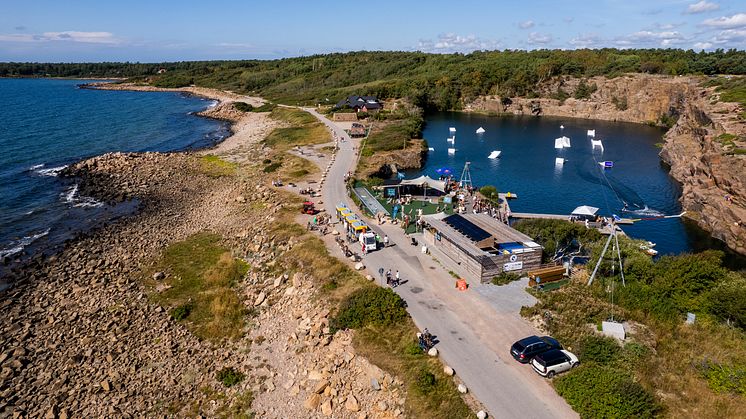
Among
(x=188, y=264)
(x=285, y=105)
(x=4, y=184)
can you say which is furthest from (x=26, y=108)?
(x=188, y=264)

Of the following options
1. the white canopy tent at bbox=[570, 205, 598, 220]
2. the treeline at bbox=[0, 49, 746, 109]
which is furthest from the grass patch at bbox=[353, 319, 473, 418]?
the treeline at bbox=[0, 49, 746, 109]

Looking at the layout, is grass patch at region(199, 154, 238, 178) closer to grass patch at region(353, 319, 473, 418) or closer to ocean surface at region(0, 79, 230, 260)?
ocean surface at region(0, 79, 230, 260)

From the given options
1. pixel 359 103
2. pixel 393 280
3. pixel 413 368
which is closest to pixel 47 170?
pixel 393 280

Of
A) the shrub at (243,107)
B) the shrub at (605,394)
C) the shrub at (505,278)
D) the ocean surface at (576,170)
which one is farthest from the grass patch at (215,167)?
the shrub at (243,107)

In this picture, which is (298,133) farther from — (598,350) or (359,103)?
(598,350)

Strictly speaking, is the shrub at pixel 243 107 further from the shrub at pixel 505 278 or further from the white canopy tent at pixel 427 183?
the shrub at pixel 505 278

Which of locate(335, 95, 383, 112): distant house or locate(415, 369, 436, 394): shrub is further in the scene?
locate(335, 95, 383, 112): distant house

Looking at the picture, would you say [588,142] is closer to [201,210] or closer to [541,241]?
[541,241]

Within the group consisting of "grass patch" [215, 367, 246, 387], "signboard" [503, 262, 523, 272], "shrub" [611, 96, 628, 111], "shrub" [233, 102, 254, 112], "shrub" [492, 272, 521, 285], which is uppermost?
"shrub" [611, 96, 628, 111]
